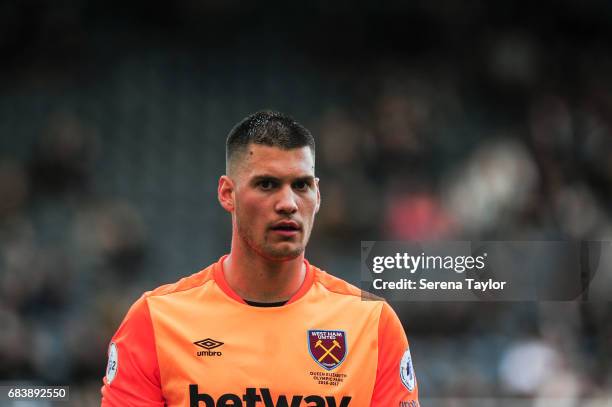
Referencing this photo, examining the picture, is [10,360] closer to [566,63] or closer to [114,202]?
[114,202]

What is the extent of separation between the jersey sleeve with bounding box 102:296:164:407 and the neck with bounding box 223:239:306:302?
1.19ft

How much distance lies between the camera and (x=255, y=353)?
331 cm

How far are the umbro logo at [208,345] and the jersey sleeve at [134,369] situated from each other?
0.53 ft

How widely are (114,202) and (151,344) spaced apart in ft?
20.5

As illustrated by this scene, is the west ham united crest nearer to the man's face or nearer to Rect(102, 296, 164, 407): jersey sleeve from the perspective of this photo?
the man's face

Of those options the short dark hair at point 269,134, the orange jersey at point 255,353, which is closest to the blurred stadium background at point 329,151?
the orange jersey at point 255,353

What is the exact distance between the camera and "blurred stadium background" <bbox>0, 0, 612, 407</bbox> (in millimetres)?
8180

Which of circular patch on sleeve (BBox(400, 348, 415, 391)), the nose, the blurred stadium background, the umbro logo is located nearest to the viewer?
the nose

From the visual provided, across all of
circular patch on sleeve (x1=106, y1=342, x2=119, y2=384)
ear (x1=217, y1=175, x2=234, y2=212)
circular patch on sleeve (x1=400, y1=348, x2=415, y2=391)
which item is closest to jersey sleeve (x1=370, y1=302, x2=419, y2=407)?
circular patch on sleeve (x1=400, y1=348, x2=415, y2=391)

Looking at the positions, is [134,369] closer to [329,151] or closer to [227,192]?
[227,192]

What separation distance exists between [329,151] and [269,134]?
627 centimetres

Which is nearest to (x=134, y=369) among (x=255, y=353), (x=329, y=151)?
(x=255, y=353)

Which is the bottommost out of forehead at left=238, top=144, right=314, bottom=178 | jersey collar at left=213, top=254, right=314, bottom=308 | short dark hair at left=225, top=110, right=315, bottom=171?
jersey collar at left=213, top=254, right=314, bottom=308

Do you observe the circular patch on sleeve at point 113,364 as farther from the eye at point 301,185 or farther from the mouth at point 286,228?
the eye at point 301,185
